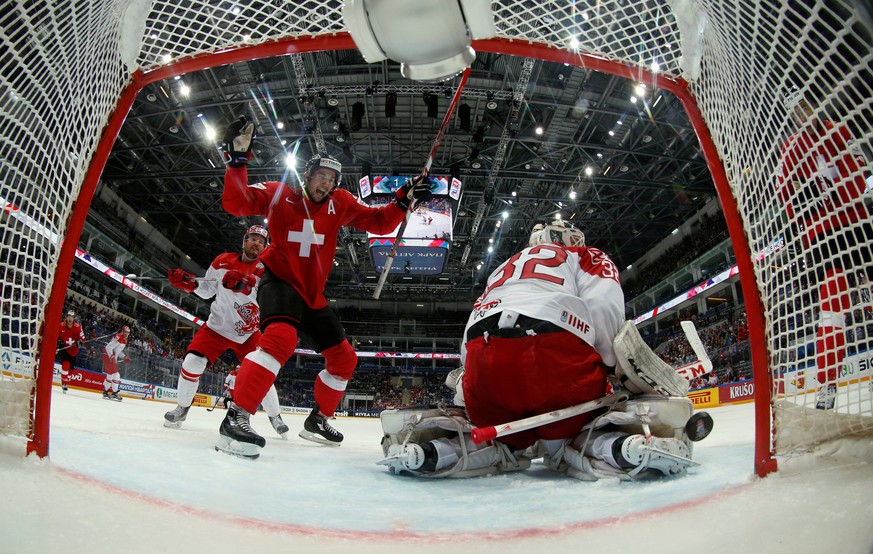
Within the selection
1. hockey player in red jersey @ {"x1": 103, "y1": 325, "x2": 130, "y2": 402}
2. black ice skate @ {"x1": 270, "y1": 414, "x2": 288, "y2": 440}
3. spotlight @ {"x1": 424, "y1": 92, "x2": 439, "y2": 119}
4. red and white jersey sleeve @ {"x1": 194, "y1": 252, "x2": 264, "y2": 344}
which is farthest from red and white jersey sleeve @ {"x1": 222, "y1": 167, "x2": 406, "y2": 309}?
spotlight @ {"x1": 424, "y1": 92, "x2": 439, "y2": 119}

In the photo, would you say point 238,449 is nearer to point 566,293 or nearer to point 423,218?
point 566,293

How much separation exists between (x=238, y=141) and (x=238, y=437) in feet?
4.15

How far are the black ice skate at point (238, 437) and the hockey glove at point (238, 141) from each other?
3.56 feet

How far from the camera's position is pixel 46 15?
1.31m

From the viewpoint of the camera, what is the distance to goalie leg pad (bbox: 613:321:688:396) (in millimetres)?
1823

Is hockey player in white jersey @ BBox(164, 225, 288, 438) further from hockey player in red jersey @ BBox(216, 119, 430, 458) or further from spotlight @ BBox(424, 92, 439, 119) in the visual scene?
spotlight @ BBox(424, 92, 439, 119)

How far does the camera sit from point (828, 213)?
1260mm

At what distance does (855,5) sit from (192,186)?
1853 cm

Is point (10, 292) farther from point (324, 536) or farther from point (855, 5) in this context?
point (855, 5)

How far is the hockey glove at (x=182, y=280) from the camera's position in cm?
348

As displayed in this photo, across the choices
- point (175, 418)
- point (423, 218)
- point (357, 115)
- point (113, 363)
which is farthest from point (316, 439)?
point (357, 115)

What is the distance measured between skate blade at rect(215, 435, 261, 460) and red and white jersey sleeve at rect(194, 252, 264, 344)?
1754 millimetres

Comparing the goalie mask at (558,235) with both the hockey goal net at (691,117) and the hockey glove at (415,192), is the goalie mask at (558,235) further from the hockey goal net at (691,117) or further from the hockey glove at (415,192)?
the hockey goal net at (691,117)

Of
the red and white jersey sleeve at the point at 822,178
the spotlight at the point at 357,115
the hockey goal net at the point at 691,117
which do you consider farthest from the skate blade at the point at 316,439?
the spotlight at the point at 357,115
